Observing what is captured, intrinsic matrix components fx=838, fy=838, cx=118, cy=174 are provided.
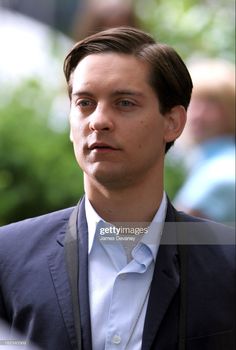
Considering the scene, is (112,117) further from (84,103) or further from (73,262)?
(73,262)

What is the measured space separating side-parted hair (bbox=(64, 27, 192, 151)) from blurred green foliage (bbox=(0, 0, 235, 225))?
49cm

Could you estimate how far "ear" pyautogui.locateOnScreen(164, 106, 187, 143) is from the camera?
1861 mm

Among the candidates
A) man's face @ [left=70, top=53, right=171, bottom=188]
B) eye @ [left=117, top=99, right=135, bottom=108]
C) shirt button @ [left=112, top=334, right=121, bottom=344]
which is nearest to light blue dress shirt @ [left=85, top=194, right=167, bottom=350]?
shirt button @ [left=112, top=334, right=121, bottom=344]

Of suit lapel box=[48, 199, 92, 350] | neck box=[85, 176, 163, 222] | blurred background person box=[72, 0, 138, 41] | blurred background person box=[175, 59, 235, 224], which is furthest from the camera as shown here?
blurred background person box=[72, 0, 138, 41]

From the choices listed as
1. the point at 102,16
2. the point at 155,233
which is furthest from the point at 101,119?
the point at 102,16

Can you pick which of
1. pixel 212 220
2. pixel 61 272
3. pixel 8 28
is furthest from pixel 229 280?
pixel 8 28

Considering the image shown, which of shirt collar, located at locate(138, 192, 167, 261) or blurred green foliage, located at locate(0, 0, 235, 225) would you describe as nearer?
shirt collar, located at locate(138, 192, 167, 261)

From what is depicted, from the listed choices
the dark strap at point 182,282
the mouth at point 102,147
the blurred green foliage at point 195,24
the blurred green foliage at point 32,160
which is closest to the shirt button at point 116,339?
the dark strap at point 182,282

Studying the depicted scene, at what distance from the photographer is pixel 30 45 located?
2650 millimetres

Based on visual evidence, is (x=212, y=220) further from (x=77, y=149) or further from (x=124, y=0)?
(x=124, y=0)

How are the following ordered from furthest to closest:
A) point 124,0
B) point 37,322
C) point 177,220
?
point 124,0
point 177,220
point 37,322

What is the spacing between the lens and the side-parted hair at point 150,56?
178 centimetres

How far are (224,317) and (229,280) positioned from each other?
82mm

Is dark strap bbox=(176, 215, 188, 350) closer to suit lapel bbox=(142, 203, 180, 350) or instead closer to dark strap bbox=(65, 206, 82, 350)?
suit lapel bbox=(142, 203, 180, 350)
